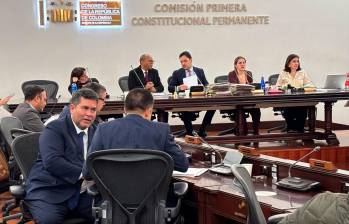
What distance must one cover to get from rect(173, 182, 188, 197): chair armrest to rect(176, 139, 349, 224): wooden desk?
0.36 feet

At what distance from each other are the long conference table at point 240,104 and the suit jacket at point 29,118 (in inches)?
74.7

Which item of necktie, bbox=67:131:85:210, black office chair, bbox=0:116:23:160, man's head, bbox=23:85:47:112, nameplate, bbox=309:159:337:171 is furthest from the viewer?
man's head, bbox=23:85:47:112

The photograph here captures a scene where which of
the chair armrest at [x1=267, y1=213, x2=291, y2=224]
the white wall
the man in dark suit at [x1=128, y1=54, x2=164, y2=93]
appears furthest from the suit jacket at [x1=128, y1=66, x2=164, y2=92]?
the chair armrest at [x1=267, y1=213, x2=291, y2=224]

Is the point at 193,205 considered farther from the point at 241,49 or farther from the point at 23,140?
the point at 241,49

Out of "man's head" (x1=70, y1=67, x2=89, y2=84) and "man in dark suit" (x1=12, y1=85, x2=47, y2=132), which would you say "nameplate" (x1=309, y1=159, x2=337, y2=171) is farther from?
"man's head" (x1=70, y1=67, x2=89, y2=84)

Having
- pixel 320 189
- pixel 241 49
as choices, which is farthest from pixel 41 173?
pixel 241 49

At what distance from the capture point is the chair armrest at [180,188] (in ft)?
11.5

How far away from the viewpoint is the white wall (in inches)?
385

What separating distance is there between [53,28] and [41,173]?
644 cm

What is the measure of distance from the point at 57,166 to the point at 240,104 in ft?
14.1

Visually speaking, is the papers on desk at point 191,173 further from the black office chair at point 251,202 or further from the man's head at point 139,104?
the black office chair at point 251,202

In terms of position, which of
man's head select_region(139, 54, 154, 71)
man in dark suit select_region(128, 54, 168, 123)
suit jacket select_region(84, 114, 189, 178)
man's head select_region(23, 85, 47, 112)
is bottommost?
suit jacket select_region(84, 114, 189, 178)

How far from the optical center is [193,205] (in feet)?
12.5

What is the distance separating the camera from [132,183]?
3.27 metres
